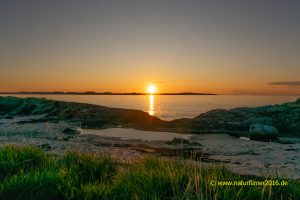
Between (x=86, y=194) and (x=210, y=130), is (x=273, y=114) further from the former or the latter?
(x=86, y=194)

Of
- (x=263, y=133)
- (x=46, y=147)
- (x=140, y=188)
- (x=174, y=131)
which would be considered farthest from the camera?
(x=174, y=131)

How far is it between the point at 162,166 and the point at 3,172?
3832 millimetres

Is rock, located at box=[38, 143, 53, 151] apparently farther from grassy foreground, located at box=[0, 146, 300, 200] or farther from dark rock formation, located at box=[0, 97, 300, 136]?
dark rock formation, located at box=[0, 97, 300, 136]

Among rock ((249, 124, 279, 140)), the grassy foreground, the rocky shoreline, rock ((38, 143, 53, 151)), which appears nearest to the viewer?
the grassy foreground

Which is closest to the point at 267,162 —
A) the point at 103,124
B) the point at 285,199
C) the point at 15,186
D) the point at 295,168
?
the point at 295,168

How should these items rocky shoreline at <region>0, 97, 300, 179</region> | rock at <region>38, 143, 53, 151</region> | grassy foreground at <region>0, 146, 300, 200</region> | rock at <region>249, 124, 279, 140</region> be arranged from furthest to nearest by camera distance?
rock at <region>249, 124, 279, 140</region>
rock at <region>38, 143, 53, 151</region>
rocky shoreline at <region>0, 97, 300, 179</region>
grassy foreground at <region>0, 146, 300, 200</region>

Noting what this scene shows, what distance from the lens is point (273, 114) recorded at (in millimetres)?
32031

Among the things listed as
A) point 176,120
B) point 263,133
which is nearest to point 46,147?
point 263,133

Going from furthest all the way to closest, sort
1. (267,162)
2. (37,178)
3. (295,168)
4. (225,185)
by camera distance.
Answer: (267,162)
(295,168)
(37,178)
(225,185)

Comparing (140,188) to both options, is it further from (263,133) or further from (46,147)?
(263,133)

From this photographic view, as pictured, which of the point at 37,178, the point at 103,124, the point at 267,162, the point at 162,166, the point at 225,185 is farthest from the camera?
the point at 103,124

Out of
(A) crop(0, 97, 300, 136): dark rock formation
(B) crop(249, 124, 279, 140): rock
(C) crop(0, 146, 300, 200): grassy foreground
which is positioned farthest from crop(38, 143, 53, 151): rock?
(B) crop(249, 124, 279, 140): rock

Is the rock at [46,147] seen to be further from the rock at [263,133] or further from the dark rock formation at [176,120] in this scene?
the rock at [263,133]

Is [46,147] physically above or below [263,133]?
below
